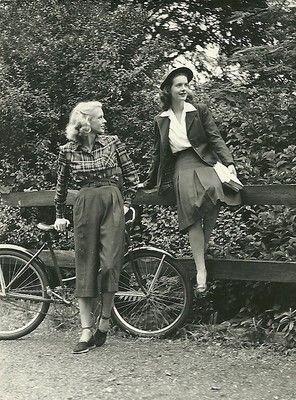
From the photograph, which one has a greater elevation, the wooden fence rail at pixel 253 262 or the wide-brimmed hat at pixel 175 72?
the wide-brimmed hat at pixel 175 72

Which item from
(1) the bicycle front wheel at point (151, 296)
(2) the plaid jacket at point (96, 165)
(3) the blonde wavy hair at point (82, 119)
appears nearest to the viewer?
(3) the blonde wavy hair at point (82, 119)

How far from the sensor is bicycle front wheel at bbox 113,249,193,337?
572 centimetres

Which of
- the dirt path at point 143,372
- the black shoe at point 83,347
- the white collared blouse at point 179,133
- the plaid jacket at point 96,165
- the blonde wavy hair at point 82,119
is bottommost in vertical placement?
the dirt path at point 143,372

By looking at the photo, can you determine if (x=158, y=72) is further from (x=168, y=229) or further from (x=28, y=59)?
(x=168, y=229)

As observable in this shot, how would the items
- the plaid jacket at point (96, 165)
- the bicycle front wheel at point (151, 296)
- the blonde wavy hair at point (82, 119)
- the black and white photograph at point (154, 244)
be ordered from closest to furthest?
the black and white photograph at point (154, 244) → the blonde wavy hair at point (82, 119) → the plaid jacket at point (96, 165) → the bicycle front wheel at point (151, 296)

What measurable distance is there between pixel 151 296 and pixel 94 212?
0.96 m

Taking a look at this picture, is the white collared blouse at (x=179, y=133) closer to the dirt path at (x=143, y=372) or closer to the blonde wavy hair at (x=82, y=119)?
the blonde wavy hair at (x=82, y=119)

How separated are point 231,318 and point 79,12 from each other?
4.90 metres

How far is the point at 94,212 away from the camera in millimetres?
5375

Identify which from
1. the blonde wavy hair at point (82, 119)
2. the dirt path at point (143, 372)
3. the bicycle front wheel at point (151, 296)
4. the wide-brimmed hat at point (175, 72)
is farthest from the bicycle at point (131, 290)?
the wide-brimmed hat at point (175, 72)

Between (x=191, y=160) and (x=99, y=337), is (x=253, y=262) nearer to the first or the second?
(x=191, y=160)

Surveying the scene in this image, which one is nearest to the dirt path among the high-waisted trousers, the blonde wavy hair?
the high-waisted trousers

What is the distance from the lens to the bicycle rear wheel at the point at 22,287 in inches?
233

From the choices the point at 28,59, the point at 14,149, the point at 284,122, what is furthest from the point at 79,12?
the point at 284,122
